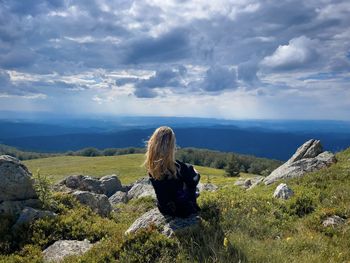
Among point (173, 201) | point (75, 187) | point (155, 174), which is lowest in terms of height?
Result: point (75, 187)

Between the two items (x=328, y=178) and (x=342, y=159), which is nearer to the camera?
(x=328, y=178)

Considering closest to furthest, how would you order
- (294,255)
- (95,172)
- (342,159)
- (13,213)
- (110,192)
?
1. (294,255)
2. (13,213)
3. (342,159)
4. (110,192)
5. (95,172)

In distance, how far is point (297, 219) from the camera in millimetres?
12148

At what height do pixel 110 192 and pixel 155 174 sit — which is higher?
pixel 155 174

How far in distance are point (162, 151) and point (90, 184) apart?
824 inches

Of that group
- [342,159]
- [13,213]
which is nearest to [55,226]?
[13,213]

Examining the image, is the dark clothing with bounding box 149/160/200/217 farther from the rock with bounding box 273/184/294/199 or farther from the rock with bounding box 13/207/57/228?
the rock with bounding box 273/184/294/199

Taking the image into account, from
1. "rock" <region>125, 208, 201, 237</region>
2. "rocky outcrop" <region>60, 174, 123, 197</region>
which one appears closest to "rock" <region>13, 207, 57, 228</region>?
"rock" <region>125, 208, 201, 237</region>

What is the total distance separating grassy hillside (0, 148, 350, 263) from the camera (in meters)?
8.38

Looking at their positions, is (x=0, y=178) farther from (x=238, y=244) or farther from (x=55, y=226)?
(x=238, y=244)

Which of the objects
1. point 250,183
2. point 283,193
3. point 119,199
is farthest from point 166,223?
point 250,183

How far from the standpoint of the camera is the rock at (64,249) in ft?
34.7

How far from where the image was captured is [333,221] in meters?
11.4

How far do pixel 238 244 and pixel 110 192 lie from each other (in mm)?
33079
